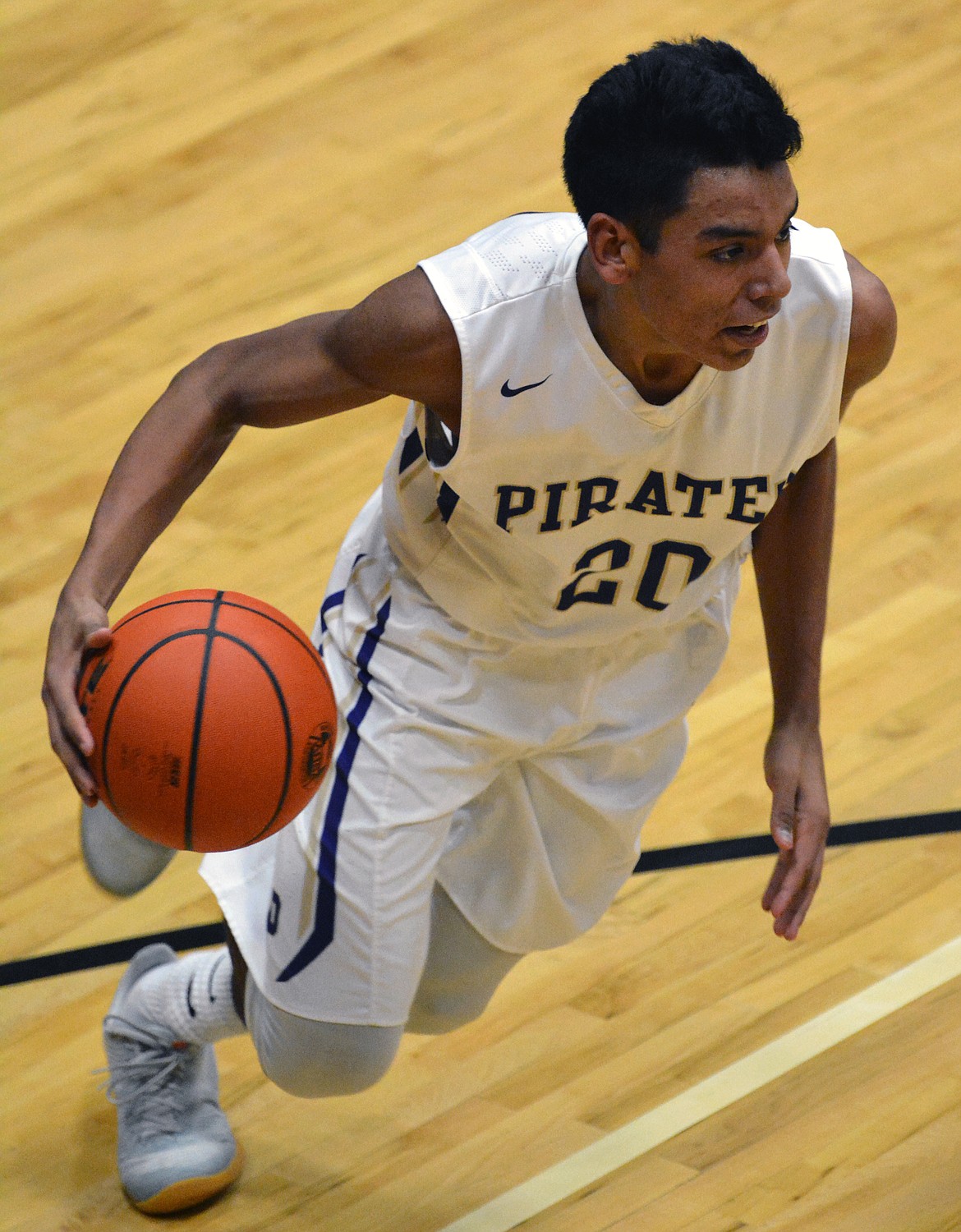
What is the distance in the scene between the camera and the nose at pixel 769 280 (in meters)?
2.08

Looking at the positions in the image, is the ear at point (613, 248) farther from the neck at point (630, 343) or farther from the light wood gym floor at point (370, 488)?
the light wood gym floor at point (370, 488)

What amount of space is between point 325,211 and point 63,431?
1168 mm

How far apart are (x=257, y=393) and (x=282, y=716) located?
1.37ft

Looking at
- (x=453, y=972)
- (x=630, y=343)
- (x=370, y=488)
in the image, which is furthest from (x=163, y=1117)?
(x=370, y=488)

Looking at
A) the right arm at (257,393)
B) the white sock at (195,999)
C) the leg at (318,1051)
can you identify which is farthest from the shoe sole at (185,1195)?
the right arm at (257,393)

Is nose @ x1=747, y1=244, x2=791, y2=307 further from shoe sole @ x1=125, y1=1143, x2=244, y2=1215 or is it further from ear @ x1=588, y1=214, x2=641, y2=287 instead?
shoe sole @ x1=125, y1=1143, x2=244, y2=1215

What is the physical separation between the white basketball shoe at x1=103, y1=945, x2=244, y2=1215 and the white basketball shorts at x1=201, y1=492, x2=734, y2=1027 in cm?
37

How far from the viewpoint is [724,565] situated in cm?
259

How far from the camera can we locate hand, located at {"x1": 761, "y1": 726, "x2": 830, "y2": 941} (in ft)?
8.07

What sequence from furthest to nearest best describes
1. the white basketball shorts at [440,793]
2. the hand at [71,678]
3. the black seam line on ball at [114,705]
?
1. the white basketball shorts at [440,793]
2. the black seam line on ball at [114,705]
3. the hand at [71,678]

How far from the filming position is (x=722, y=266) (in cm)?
208

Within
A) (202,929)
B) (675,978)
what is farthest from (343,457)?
(675,978)

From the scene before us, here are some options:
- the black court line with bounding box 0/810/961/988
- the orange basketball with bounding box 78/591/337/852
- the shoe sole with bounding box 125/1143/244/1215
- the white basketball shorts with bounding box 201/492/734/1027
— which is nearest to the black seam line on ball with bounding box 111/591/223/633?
the orange basketball with bounding box 78/591/337/852

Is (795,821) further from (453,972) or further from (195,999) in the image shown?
(195,999)
